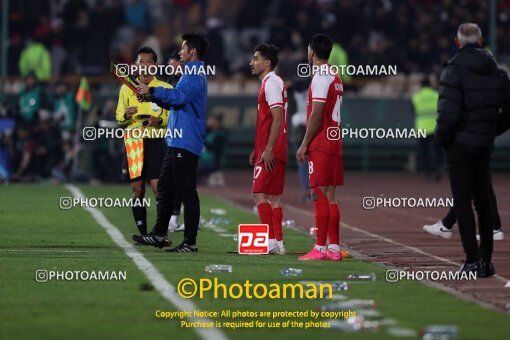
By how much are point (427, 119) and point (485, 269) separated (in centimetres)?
1868

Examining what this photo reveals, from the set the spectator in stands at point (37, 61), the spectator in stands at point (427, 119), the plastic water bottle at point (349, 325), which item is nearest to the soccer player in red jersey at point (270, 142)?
the plastic water bottle at point (349, 325)

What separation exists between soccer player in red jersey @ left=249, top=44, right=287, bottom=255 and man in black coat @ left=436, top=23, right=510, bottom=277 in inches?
94.2

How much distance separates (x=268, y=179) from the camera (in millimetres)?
14992

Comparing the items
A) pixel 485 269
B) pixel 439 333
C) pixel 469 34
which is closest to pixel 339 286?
pixel 485 269

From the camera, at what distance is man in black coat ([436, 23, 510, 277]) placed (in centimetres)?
1255

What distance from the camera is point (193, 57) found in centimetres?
1466

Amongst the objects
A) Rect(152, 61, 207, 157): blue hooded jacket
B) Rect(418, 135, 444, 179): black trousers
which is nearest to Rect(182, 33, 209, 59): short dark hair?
Rect(152, 61, 207, 157): blue hooded jacket

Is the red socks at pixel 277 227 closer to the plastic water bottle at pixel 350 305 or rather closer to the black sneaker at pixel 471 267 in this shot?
the black sneaker at pixel 471 267

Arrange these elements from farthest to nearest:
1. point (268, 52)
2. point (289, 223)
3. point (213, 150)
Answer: point (213, 150) < point (289, 223) < point (268, 52)

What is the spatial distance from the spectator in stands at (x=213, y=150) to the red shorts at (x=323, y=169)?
1530cm

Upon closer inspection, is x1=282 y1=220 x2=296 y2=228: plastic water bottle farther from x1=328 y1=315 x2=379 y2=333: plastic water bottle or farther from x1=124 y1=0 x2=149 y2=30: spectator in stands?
x1=124 y1=0 x2=149 y2=30: spectator in stands

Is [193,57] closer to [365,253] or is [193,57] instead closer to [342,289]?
[365,253]

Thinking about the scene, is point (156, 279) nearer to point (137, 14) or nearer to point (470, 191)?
point (470, 191)

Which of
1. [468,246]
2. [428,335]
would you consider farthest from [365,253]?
[428,335]
